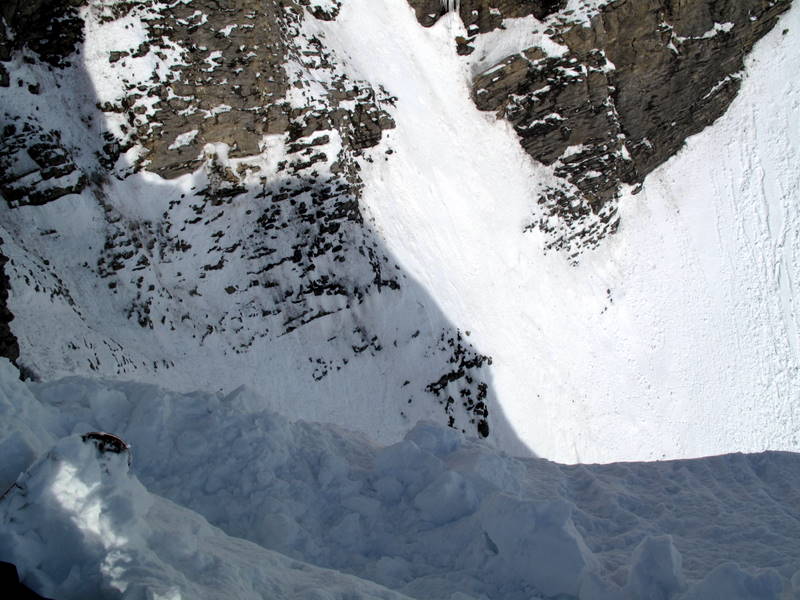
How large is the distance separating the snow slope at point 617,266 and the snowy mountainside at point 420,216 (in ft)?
0.30

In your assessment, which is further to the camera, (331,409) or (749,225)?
A: (749,225)

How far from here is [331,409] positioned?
607 inches

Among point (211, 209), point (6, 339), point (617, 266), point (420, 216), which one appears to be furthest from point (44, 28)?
point (617, 266)

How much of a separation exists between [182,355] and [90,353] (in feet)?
9.31

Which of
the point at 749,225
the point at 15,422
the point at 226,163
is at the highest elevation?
the point at 749,225

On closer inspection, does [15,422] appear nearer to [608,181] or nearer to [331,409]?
[331,409]

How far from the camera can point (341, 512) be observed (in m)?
5.72

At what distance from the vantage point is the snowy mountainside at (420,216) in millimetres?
14453

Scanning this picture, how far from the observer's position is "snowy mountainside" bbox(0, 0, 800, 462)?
14.5 meters

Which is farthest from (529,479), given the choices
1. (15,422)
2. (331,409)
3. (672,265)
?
(672,265)

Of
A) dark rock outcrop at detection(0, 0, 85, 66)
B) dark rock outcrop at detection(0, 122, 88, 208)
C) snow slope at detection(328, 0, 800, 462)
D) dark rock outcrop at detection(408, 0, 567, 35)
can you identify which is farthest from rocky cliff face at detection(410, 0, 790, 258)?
dark rock outcrop at detection(0, 122, 88, 208)

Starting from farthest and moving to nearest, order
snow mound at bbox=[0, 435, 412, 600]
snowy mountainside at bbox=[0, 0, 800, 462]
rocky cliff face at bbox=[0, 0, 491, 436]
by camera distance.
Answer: snowy mountainside at bbox=[0, 0, 800, 462] < rocky cliff face at bbox=[0, 0, 491, 436] < snow mound at bbox=[0, 435, 412, 600]

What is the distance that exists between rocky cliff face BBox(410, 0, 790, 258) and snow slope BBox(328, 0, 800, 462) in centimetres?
88

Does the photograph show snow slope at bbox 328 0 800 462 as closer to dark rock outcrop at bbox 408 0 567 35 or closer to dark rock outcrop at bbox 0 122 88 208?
dark rock outcrop at bbox 408 0 567 35
